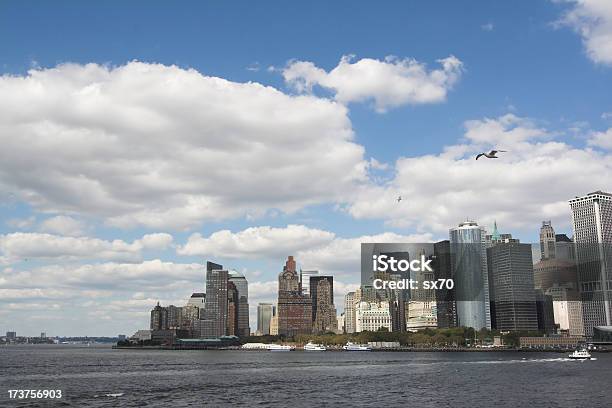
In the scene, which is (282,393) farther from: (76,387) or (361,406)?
(76,387)

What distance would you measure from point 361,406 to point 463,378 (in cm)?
5195

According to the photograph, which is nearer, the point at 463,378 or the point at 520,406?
the point at 520,406

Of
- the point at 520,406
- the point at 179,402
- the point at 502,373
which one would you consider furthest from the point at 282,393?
the point at 502,373

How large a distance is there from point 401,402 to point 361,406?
7.58 m

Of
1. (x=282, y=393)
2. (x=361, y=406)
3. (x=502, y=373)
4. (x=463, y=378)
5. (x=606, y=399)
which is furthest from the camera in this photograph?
(x=502, y=373)

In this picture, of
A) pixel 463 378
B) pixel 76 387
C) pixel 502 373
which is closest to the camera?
pixel 76 387

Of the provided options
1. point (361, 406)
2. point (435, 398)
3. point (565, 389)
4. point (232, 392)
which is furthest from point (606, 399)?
point (232, 392)

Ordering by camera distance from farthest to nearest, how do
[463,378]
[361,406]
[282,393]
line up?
[463,378] → [282,393] → [361,406]

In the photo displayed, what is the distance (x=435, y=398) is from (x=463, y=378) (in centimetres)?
3813

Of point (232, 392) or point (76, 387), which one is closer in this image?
point (232, 392)

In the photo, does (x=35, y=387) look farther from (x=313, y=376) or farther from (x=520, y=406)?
(x=520, y=406)

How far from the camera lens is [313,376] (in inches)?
5261

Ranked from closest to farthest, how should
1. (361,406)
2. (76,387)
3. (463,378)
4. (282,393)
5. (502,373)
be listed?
1. (361,406)
2. (282,393)
3. (76,387)
4. (463,378)
5. (502,373)

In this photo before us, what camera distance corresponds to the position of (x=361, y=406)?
82.8m
